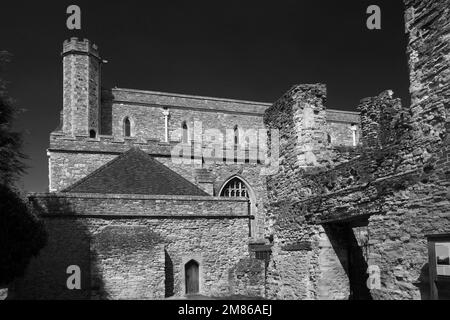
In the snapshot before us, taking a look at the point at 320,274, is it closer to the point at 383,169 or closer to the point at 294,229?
the point at 294,229

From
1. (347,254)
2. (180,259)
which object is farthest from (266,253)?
(180,259)

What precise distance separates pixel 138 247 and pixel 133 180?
424cm

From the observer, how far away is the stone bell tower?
1060 inches

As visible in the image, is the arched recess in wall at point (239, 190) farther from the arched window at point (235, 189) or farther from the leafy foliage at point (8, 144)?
the leafy foliage at point (8, 144)

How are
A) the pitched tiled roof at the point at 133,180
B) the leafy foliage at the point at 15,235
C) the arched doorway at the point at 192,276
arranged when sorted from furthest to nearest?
the pitched tiled roof at the point at 133,180 < the arched doorway at the point at 192,276 < the leafy foliage at the point at 15,235

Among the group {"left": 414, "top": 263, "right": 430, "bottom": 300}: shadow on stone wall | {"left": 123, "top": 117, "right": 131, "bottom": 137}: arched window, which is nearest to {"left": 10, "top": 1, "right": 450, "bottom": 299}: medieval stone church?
{"left": 414, "top": 263, "right": 430, "bottom": 300}: shadow on stone wall

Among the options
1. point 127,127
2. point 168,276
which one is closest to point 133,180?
point 168,276

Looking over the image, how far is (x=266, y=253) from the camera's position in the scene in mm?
12438

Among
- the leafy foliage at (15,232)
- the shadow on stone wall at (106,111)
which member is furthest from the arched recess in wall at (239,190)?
the leafy foliage at (15,232)

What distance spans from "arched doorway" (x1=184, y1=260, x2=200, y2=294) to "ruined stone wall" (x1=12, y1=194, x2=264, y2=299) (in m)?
0.20

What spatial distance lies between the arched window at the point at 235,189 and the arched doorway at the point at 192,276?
7.71 meters

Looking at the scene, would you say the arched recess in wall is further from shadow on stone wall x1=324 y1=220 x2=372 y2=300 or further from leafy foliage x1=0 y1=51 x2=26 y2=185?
shadow on stone wall x1=324 y1=220 x2=372 y2=300

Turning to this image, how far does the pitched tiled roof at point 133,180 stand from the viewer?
19234 millimetres
